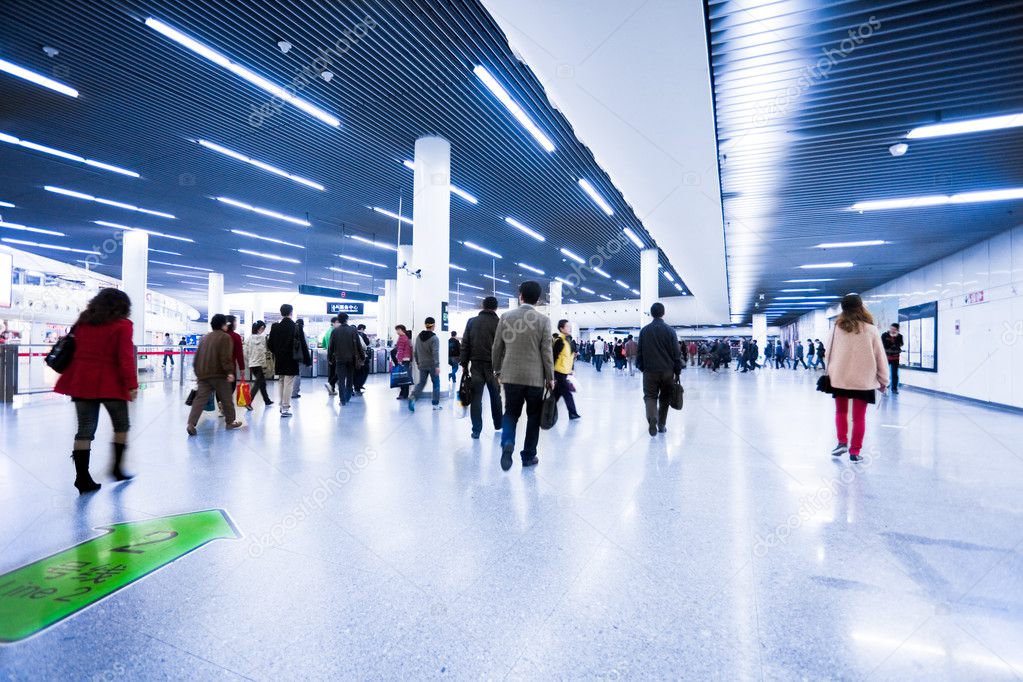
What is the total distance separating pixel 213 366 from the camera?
18.7ft

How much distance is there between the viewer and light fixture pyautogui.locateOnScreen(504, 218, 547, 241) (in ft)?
47.8

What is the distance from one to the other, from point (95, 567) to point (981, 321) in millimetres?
14767

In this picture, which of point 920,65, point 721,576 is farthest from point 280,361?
point 920,65

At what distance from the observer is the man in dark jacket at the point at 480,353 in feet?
17.2

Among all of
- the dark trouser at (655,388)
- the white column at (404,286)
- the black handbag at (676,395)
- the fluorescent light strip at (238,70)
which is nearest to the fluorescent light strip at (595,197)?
the white column at (404,286)

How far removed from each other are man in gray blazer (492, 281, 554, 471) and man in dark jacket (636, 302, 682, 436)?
192 cm

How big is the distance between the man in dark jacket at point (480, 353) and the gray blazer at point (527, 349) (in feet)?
3.52

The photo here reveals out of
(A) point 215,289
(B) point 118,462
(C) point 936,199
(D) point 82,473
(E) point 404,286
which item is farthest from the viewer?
(A) point 215,289

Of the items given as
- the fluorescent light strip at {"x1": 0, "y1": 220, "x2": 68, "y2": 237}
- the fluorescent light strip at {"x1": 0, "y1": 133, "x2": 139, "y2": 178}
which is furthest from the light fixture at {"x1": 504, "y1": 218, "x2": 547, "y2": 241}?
the fluorescent light strip at {"x1": 0, "y1": 220, "x2": 68, "y2": 237}

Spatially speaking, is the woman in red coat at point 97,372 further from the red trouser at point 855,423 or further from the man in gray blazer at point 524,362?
the red trouser at point 855,423

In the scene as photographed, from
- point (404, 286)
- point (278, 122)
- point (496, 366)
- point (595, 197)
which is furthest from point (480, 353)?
point (404, 286)

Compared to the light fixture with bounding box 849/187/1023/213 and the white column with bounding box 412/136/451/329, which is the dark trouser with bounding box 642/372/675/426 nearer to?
the white column with bounding box 412/136/451/329

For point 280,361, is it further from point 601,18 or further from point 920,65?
point 920,65

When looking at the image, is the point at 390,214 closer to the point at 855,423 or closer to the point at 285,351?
the point at 285,351
